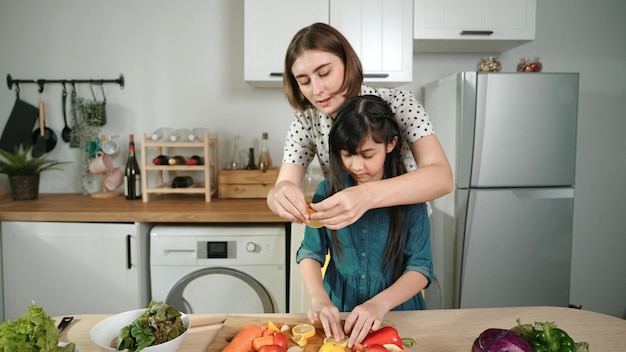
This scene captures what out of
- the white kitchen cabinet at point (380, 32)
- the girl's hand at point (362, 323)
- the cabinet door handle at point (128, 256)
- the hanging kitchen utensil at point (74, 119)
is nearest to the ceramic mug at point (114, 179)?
the hanging kitchen utensil at point (74, 119)

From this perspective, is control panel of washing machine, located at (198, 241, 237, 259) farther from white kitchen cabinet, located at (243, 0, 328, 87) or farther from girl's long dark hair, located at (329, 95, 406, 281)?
girl's long dark hair, located at (329, 95, 406, 281)

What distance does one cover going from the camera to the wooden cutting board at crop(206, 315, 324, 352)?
95cm

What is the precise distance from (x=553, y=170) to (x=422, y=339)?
1.65 m

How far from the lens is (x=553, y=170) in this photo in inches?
91.4

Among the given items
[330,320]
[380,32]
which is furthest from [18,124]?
[330,320]

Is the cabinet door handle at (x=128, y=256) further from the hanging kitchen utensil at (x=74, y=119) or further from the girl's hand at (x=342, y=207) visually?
the girl's hand at (x=342, y=207)

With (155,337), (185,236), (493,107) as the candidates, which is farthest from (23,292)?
(493,107)

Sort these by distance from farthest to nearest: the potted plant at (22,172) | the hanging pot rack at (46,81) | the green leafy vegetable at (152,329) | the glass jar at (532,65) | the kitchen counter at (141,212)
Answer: the hanging pot rack at (46,81), the potted plant at (22,172), the glass jar at (532,65), the kitchen counter at (141,212), the green leafy vegetable at (152,329)

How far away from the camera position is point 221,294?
2.26 meters

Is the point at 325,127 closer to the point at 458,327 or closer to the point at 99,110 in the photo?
the point at 458,327

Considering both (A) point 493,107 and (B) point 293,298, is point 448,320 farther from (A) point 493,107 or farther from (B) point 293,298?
(A) point 493,107

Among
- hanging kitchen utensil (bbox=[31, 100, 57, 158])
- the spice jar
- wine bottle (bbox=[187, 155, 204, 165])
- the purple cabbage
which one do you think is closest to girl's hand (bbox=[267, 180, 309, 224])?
the purple cabbage

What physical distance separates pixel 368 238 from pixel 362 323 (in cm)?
37

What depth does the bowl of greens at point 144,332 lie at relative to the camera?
826 millimetres
